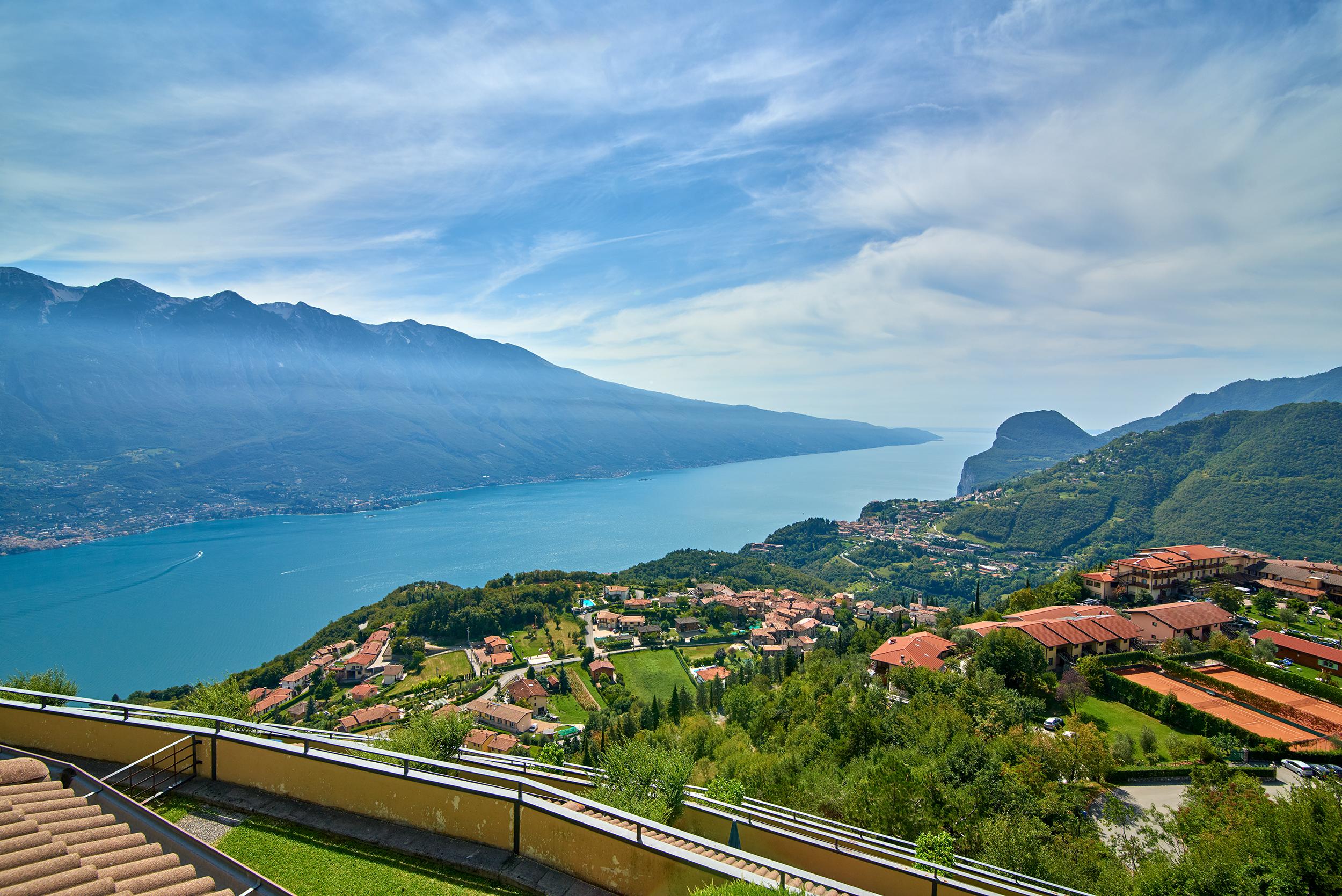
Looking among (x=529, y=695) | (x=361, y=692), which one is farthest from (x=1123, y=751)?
(x=361, y=692)

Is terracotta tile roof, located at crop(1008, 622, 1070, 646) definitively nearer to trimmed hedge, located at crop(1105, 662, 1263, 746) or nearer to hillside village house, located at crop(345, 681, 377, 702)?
trimmed hedge, located at crop(1105, 662, 1263, 746)

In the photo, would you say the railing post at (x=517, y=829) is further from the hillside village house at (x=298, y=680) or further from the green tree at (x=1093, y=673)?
the hillside village house at (x=298, y=680)

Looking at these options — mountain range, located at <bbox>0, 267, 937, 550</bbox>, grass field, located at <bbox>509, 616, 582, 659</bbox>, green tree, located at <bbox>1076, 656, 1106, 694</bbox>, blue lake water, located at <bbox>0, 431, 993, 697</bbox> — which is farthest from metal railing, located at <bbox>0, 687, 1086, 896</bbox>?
mountain range, located at <bbox>0, 267, 937, 550</bbox>

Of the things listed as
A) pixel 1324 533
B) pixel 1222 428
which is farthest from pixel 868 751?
pixel 1222 428

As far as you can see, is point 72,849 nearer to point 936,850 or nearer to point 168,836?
point 168,836

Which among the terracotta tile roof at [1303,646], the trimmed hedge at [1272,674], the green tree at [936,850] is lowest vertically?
the trimmed hedge at [1272,674]

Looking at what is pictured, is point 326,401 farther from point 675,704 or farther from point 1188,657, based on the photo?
point 1188,657

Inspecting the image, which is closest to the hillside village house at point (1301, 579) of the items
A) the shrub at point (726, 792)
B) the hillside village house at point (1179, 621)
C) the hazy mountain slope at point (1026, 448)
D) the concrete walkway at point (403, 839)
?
the hillside village house at point (1179, 621)
